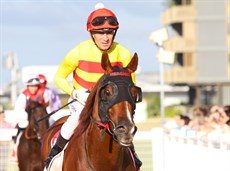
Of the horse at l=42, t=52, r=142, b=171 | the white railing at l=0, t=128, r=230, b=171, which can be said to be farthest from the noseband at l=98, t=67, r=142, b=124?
the white railing at l=0, t=128, r=230, b=171

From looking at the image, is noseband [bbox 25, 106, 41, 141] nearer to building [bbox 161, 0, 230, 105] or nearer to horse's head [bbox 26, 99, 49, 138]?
horse's head [bbox 26, 99, 49, 138]

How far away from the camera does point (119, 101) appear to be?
6348mm

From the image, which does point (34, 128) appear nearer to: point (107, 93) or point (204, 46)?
point (107, 93)

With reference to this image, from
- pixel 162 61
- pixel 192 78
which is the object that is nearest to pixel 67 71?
pixel 162 61

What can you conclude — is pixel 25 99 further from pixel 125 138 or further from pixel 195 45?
pixel 195 45

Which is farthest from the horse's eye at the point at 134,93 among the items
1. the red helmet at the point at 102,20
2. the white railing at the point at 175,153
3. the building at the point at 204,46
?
the building at the point at 204,46

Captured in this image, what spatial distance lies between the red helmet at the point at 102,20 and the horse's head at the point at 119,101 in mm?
796

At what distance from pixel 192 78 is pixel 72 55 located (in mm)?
47651

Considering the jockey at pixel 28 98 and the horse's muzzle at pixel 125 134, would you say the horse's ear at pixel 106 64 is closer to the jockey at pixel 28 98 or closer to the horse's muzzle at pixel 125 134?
the horse's muzzle at pixel 125 134

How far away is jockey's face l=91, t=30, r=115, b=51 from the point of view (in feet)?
24.6

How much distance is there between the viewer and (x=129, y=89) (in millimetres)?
6453

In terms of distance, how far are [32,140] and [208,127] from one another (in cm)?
269

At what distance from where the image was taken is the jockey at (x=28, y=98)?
13289mm

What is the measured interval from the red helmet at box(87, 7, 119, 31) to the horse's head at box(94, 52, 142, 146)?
80cm
